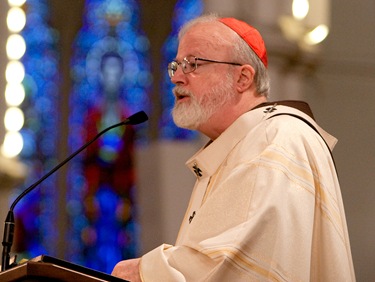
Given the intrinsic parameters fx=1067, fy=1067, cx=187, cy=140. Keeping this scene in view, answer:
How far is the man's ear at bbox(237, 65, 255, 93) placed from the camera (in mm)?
4785

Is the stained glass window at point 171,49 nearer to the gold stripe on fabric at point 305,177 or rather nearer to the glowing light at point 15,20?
the glowing light at point 15,20

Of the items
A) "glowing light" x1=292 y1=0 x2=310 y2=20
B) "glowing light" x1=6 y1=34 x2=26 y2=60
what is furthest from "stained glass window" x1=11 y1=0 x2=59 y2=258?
"glowing light" x1=292 y1=0 x2=310 y2=20

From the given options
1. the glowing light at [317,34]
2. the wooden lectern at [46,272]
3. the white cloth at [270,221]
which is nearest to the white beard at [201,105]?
the white cloth at [270,221]

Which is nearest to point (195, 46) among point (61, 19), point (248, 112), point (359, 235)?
point (248, 112)

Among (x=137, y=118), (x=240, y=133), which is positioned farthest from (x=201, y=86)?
(x=137, y=118)

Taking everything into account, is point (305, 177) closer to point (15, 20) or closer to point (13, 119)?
point (13, 119)

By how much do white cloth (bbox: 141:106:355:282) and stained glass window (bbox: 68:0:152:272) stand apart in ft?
23.2

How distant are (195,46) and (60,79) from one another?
7638mm

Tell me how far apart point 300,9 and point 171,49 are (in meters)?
5.33

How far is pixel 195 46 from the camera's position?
4.77 m

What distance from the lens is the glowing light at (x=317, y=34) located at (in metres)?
7.21

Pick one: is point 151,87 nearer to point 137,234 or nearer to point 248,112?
point 137,234

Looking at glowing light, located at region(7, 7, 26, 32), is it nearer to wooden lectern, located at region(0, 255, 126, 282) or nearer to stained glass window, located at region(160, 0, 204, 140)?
stained glass window, located at region(160, 0, 204, 140)

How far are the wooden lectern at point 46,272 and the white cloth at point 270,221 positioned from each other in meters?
0.62
